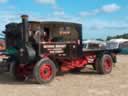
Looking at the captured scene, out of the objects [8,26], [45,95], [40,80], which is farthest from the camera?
[8,26]

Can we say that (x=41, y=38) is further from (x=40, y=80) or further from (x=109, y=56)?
(x=109, y=56)

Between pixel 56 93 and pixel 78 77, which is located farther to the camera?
pixel 78 77

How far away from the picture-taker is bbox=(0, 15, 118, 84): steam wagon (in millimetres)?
13547

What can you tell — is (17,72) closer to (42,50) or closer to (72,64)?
(42,50)

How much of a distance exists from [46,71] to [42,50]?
827mm

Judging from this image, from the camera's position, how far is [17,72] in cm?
1477

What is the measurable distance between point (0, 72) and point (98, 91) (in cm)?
598

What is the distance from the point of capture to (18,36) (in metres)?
14.1

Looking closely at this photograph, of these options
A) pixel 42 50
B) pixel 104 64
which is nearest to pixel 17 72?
pixel 42 50

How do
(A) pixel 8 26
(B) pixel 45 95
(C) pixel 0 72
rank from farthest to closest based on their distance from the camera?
1. (C) pixel 0 72
2. (A) pixel 8 26
3. (B) pixel 45 95

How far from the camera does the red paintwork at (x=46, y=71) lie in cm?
1340

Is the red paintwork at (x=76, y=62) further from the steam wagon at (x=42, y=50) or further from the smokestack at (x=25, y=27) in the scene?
the smokestack at (x=25, y=27)

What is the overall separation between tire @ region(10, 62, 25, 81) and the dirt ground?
0.84 feet

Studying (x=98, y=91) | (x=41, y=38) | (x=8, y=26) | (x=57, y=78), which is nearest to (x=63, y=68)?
(x=57, y=78)
